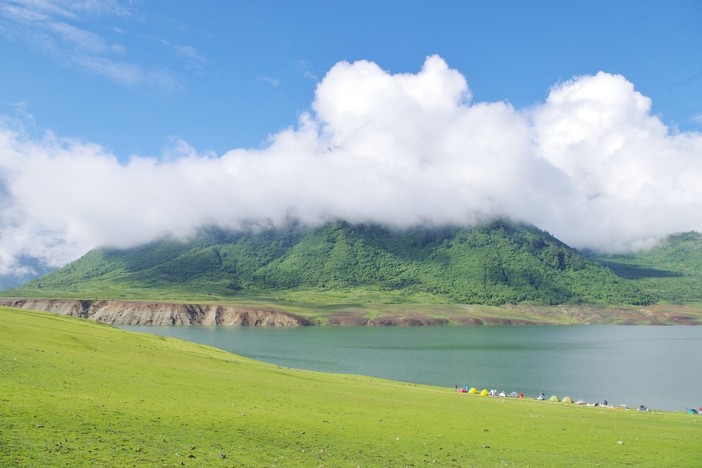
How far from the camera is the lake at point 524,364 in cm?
8331

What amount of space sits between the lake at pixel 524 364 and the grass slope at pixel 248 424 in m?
37.1

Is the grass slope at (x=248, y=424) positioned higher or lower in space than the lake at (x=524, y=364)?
higher

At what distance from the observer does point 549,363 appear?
115 metres

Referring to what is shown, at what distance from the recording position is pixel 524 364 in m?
113

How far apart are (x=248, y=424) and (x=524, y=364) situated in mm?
96098

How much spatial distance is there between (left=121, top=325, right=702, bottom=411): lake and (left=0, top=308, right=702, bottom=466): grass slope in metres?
37.1

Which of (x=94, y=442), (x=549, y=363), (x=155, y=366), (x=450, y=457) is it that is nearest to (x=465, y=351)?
(x=549, y=363)

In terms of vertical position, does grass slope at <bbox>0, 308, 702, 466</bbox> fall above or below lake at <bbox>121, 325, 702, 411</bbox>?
above

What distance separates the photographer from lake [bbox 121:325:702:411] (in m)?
83.3

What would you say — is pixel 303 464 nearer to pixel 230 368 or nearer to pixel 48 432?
pixel 48 432

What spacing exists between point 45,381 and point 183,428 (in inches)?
426

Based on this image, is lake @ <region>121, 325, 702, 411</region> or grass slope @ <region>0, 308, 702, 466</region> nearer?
grass slope @ <region>0, 308, 702, 466</region>

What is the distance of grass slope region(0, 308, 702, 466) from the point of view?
22422 mm

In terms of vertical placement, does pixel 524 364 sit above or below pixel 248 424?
below
